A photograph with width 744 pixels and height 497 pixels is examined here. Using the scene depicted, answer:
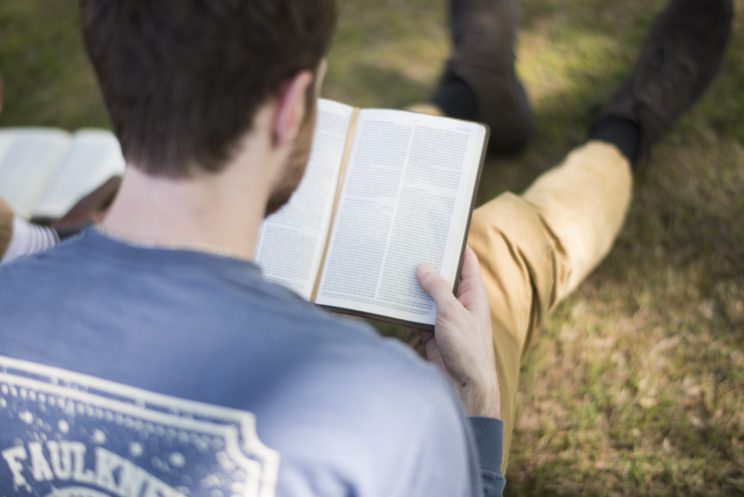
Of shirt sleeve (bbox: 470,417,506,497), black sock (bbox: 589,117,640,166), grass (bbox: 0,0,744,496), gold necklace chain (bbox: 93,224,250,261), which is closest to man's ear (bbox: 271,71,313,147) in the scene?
gold necklace chain (bbox: 93,224,250,261)

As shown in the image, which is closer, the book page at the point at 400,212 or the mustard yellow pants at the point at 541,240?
the book page at the point at 400,212

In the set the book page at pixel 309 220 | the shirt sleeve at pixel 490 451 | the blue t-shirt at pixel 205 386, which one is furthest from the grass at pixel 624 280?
the blue t-shirt at pixel 205 386

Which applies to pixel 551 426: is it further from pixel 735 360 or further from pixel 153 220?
pixel 153 220

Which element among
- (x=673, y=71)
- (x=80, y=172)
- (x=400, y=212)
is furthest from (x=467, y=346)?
(x=80, y=172)

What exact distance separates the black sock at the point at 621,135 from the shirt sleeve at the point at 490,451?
0.98m

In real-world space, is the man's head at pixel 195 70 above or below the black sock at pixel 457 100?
above

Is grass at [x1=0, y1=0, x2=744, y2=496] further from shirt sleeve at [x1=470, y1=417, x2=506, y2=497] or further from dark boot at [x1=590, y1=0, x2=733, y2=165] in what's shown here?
shirt sleeve at [x1=470, y1=417, x2=506, y2=497]

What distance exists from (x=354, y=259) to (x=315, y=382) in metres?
0.54

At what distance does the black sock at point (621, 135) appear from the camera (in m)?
1.76

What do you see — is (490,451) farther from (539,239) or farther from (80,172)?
(80,172)

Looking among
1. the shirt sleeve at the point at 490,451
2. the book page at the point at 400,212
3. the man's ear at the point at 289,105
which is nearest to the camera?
the man's ear at the point at 289,105

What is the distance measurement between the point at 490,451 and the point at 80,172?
161 cm

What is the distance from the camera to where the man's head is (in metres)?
0.74

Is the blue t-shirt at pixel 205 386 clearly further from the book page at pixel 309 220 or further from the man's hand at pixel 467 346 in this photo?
the book page at pixel 309 220
